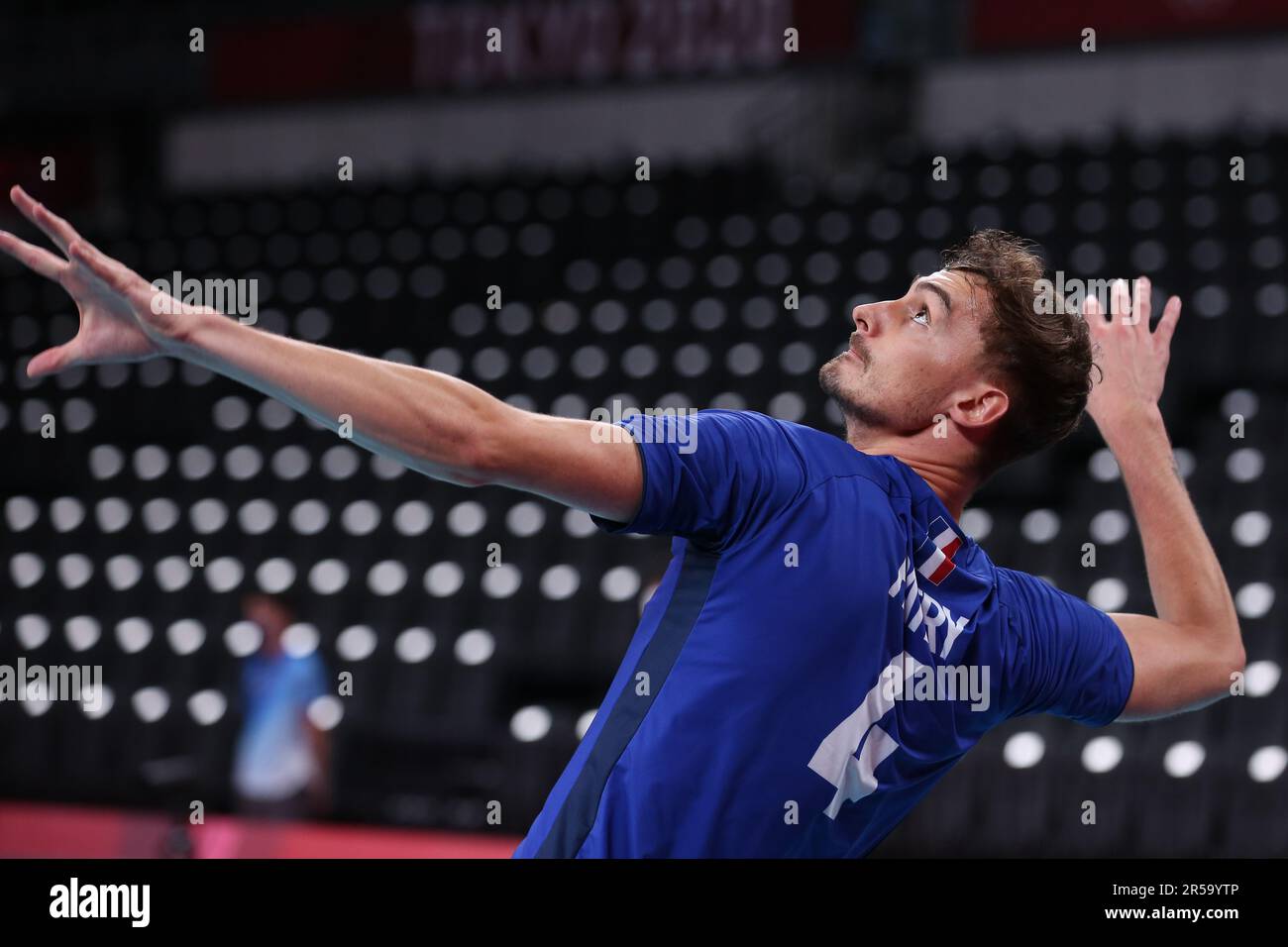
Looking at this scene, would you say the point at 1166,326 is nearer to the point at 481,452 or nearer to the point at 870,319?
the point at 870,319

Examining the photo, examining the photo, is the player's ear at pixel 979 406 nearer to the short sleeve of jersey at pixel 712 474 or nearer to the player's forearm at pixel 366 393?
the short sleeve of jersey at pixel 712 474

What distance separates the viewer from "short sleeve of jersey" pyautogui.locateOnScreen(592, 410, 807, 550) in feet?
4.99

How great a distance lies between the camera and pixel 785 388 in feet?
27.1

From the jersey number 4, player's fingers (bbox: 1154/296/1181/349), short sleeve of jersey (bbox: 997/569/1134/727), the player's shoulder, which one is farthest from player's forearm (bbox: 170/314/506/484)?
player's fingers (bbox: 1154/296/1181/349)

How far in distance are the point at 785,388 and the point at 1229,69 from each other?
4.91 metres

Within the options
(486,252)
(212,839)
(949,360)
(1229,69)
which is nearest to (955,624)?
(949,360)

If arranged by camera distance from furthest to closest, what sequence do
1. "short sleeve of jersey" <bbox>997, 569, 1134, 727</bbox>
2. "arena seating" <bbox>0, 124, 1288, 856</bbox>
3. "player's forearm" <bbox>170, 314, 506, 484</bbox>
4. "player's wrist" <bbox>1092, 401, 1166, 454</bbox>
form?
1. "arena seating" <bbox>0, 124, 1288, 856</bbox>
2. "player's wrist" <bbox>1092, 401, 1166, 454</bbox>
3. "short sleeve of jersey" <bbox>997, 569, 1134, 727</bbox>
4. "player's forearm" <bbox>170, 314, 506, 484</bbox>

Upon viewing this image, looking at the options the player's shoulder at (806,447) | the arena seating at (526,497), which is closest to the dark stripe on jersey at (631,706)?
the player's shoulder at (806,447)

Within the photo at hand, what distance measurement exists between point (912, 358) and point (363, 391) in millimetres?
740

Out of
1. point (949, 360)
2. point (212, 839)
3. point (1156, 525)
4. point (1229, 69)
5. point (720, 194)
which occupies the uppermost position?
point (1229, 69)

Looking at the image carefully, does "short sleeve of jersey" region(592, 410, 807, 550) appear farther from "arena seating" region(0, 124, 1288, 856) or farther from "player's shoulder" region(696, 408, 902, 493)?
"arena seating" region(0, 124, 1288, 856)

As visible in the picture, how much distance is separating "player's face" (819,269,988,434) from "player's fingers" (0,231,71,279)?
35.1 inches

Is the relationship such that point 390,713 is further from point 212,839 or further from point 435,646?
point 212,839

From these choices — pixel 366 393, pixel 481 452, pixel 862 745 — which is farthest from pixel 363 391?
pixel 862 745
